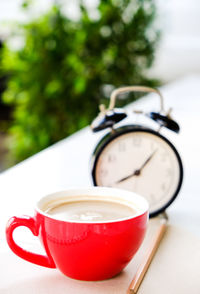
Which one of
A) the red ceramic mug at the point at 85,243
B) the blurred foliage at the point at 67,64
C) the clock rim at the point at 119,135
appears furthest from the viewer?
the blurred foliage at the point at 67,64

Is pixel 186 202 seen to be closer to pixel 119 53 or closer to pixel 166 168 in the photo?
pixel 166 168

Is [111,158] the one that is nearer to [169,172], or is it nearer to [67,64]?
[169,172]

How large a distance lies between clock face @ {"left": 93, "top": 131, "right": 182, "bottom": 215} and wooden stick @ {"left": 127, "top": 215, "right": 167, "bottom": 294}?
0.19 feet

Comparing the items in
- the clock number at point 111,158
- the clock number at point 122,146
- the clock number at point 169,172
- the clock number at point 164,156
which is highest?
the clock number at point 122,146

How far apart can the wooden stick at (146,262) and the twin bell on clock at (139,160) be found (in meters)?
0.06

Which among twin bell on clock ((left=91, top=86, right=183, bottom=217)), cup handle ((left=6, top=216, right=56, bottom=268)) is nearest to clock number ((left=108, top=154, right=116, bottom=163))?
twin bell on clock ((left=91, top=86, right=183, bottom=217))

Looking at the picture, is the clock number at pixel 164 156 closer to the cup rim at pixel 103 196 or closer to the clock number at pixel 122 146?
the clock number at pixel 122 146

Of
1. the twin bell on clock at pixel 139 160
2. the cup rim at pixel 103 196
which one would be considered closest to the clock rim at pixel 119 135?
the twin bell on clock at pixel 139 160

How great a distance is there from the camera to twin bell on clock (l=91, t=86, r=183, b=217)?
827 millimetres

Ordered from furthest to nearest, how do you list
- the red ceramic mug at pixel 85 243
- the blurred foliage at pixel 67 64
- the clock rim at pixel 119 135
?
the blurred foliage at pixel 67 64, the clock rim at pixel 119 135, the red ceramic mug at pixel 85 243

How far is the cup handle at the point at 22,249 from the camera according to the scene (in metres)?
0.61

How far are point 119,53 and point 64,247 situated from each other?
10.2ft

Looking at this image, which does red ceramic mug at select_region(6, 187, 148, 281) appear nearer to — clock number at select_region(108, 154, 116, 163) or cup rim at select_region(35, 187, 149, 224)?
cup rim at select_region(35, 187, 149, 224)

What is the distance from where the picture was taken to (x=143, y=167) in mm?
849
